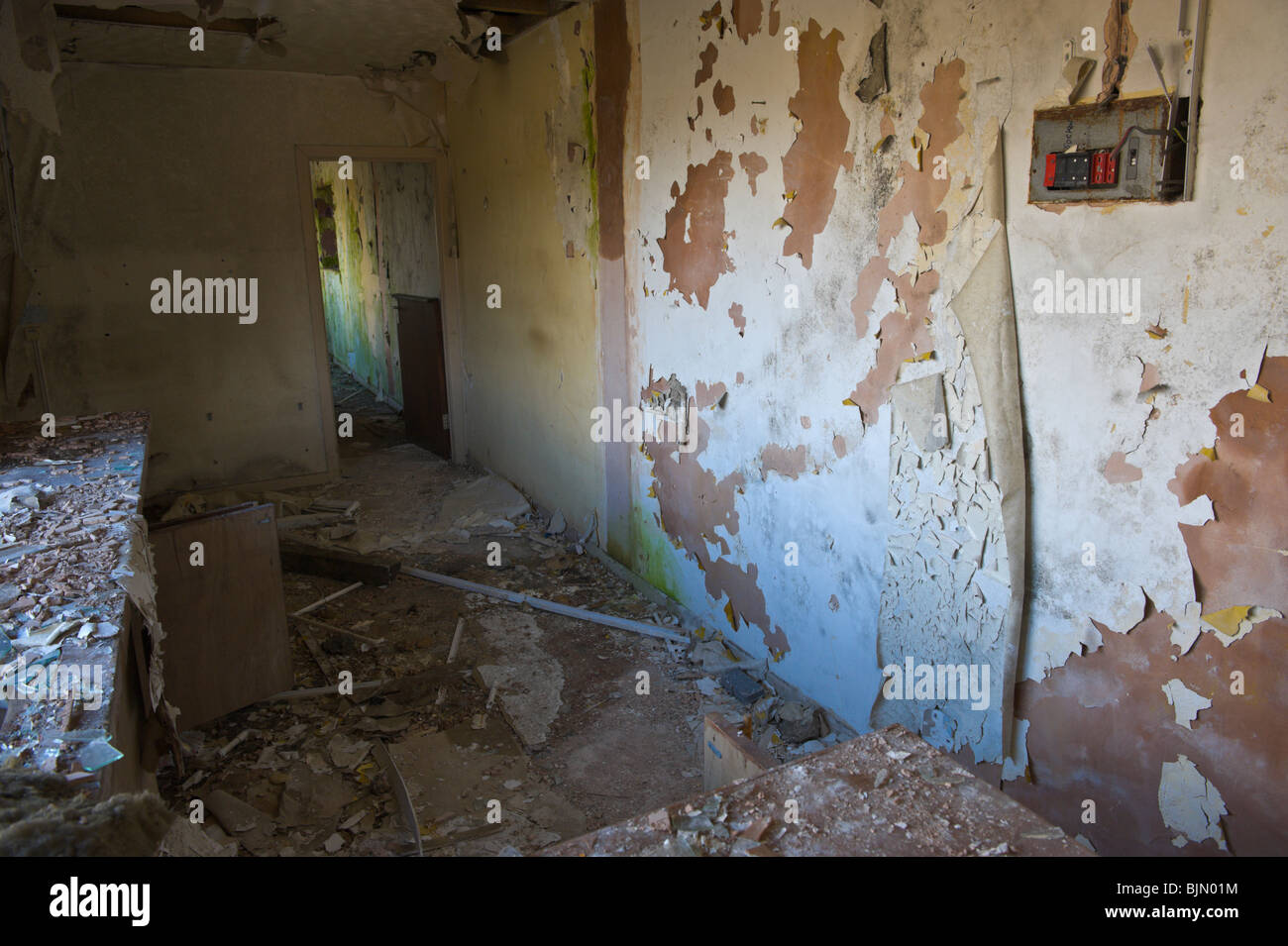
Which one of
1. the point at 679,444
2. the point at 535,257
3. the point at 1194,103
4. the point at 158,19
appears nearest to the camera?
the point at 1194,103

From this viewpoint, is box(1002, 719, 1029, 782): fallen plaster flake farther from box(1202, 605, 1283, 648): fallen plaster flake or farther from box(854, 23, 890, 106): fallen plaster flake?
box(854, 23, 890, 106): fallen plaster flake

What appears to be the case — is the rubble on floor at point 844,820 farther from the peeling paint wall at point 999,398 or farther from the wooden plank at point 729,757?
the peeling paint wall at point 999,398

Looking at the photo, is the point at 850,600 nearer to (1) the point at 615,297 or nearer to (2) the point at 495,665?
(2) the point at 495,665

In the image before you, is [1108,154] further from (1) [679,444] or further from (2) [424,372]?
(2) [424,372]

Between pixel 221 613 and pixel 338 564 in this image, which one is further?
pixel 338 564

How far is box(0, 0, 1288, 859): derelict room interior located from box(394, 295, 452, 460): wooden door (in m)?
0.65

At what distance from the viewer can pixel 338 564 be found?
15.1 ft

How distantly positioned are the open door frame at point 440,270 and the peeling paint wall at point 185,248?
0.05m

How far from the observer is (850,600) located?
2.96 meters

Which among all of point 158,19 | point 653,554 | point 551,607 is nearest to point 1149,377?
point 653,554

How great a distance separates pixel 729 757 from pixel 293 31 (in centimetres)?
471

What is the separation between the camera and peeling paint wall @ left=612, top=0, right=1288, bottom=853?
180cm

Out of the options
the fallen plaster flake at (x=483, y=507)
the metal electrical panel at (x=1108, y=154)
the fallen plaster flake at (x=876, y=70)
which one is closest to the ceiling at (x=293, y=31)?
the fallen plaster flake at (x=876, y=70)
